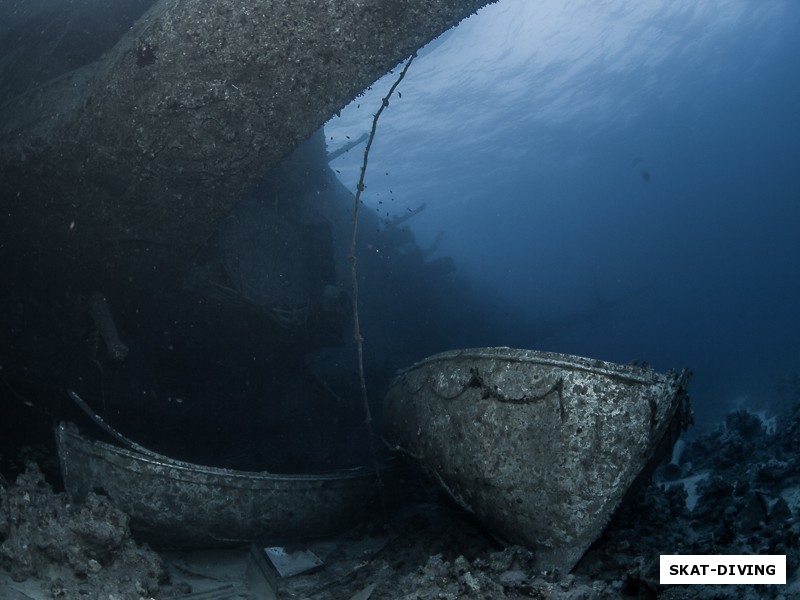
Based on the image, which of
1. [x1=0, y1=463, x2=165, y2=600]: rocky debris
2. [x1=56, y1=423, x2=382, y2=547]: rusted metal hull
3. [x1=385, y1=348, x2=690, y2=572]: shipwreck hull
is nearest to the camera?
[x1=0, y1=463, x2=165, y2=600]: rocky debris

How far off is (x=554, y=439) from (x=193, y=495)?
3.10 m

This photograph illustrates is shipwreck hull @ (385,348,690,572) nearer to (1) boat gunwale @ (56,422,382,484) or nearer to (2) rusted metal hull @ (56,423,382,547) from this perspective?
(2) rusted metal hull @ (56,423,382,547)

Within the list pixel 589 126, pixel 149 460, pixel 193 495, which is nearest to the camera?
pixel 149 460

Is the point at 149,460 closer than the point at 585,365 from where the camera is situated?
No

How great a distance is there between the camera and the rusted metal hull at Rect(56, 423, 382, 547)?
4.05 metres

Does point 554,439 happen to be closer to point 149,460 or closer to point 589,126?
point 149,460

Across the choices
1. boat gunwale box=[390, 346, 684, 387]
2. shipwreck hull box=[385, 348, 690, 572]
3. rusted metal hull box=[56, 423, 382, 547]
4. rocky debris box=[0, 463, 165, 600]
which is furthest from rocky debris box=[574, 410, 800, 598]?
rocky debris box=[0, 463, 165, 600]

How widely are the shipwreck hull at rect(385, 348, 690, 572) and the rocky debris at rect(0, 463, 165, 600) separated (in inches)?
98.1

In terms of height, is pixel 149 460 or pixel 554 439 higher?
pixel 554 439

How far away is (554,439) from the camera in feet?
11.9

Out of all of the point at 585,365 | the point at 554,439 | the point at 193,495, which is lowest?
the point at 193,495

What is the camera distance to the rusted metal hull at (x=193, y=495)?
4.05 m

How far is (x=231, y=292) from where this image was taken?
249 inches

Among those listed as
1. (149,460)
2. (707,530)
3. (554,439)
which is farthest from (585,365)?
(149,460)
